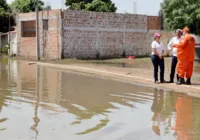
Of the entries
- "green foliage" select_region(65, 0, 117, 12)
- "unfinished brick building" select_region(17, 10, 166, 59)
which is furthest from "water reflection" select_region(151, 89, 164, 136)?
"green foliage" select_region(65, 0, 117, 12)

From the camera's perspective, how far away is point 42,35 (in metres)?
30.3

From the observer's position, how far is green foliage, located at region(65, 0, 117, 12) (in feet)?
152

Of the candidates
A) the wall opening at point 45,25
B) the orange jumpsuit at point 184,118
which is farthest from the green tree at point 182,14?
the orange jumpsuit at point 184,118

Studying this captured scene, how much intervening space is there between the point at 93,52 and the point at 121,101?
20.7 m

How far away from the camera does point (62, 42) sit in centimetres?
2844

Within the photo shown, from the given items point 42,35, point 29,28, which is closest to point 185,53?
point 42,35

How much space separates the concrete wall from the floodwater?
55.6 ft

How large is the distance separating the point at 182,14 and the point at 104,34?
671 cm

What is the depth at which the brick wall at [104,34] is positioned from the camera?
94.6ft

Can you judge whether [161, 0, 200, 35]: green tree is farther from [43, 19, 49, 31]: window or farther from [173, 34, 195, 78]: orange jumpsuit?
[173, 34, 195, 78]: orange jumpsuit

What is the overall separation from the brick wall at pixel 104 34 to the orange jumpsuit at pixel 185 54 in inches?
694

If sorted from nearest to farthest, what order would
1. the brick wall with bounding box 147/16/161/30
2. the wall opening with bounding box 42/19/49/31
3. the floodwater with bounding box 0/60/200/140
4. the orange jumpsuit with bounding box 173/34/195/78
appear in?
the floodwater with bounding box 0/60/200/140
the orange jumpsuit with bounding box 173/34/195/78
the wall opening with bounding box 42/19/49/31
the brick wall with bounding box 147/16/161/30

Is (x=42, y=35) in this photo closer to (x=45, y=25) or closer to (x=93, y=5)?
(x=45, y=25)

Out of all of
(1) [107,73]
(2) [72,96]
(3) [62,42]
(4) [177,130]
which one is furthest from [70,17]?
(4) [177,130]
